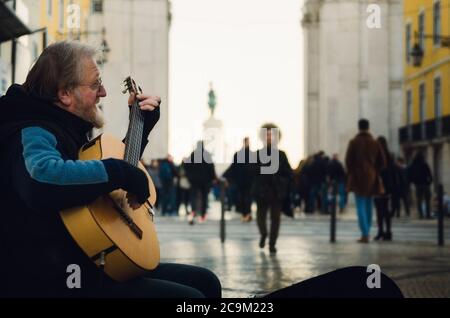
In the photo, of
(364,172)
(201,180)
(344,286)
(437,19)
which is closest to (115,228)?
(344,286)

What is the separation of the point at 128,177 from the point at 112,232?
0.16 m

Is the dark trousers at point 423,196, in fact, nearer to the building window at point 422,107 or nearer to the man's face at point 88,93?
the building window at point 422,107

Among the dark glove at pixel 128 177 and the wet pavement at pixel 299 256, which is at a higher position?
the dark glove at pixel 128 177

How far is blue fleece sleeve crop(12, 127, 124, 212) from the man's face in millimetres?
224

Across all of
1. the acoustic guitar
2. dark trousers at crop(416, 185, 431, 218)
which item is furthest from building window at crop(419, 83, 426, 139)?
the acoustic guitar

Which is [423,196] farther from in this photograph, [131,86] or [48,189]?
[48,189]

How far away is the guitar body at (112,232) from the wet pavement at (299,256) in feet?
14.3

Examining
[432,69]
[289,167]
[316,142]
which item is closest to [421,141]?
[432,69]

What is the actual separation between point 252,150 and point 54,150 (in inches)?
533

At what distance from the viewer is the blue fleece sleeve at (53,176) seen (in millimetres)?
2535

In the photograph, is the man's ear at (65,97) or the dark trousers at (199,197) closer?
the man's ear at (65,97)

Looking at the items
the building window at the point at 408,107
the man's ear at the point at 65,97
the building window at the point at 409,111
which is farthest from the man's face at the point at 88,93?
the building window at the point at 408,107

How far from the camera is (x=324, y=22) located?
48875mm

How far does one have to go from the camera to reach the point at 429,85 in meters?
38.1
